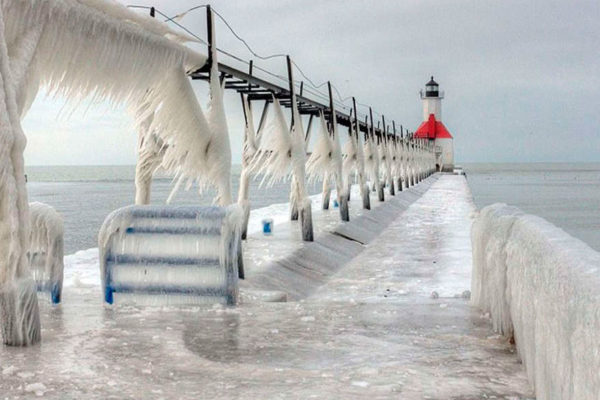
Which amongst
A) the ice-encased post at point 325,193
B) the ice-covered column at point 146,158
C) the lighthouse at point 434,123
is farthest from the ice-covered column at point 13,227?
the lighthouse at point 434,123

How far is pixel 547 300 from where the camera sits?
3674 millimetres

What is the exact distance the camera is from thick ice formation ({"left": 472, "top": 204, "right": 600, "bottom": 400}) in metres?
2.92

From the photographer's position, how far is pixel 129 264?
768 cm

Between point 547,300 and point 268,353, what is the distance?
2513 millimetres

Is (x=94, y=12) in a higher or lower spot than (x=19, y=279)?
higher

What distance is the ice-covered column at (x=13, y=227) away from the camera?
17.5 feet

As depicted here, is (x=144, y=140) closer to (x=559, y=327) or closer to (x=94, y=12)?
(x=94, y=12)

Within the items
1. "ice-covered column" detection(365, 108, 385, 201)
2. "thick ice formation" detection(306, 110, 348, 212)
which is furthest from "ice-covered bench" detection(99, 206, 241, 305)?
"ice-covered column" detection(365, 108, 385, 201)

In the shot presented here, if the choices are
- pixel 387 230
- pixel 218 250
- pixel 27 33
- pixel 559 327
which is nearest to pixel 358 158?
pixel 387 230

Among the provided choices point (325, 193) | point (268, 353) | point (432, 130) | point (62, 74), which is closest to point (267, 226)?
point (325, 193)

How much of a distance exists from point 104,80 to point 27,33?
1.60 m

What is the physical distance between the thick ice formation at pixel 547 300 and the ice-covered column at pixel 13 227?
3716 mm

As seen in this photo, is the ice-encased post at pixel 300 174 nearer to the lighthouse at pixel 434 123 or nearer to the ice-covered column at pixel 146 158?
the ice-covered column at pixel 146 158

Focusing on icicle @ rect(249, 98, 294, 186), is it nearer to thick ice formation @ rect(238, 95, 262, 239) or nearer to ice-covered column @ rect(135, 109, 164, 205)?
thick ice formation @ rect(238, 95, 262, 239)
